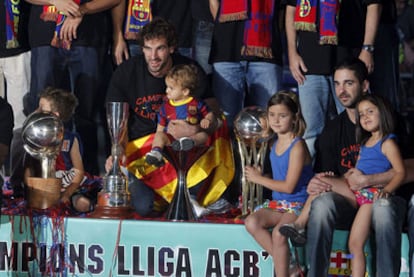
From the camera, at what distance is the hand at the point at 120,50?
6.12 meters

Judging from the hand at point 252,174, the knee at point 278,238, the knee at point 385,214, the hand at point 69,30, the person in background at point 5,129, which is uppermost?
the hand at point 69,30

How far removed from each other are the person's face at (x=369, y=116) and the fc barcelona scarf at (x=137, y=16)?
1.79 meters

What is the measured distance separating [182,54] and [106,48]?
484 mm

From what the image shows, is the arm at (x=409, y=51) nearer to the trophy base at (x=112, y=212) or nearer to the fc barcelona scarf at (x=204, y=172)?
the fc barcelona scarf at (x=204, y=172)

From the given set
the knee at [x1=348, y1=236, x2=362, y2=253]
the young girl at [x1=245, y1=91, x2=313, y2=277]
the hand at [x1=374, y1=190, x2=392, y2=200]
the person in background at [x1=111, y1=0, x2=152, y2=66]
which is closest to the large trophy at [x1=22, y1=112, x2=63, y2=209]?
the young girl at [x1=245, y1=91, x2=313, y2=277]

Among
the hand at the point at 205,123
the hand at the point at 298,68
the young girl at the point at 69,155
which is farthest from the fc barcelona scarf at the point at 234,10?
the young girl at the point at 69,155

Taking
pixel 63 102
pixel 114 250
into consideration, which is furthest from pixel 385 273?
pixel 63 102

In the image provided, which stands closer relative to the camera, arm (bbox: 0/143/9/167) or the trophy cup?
the trophy cup

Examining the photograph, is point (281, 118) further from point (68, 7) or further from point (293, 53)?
point (68, 7)

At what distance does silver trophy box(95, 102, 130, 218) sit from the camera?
501cm

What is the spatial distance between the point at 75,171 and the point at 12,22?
47.3 inches

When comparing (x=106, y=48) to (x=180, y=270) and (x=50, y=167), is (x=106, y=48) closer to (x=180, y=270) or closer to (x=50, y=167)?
(x=50, y=167)

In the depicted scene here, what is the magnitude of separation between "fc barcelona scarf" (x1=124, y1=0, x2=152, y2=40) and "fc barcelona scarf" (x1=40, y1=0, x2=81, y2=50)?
34 centimetres

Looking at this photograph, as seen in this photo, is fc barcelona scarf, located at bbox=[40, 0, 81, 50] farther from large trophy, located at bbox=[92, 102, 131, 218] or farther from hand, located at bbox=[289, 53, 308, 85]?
hand, located at bbox=[289, 53, 308, 85]
